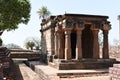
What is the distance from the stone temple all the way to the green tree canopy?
11.6 m

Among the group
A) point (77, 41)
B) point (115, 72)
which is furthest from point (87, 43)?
point (115, 72)

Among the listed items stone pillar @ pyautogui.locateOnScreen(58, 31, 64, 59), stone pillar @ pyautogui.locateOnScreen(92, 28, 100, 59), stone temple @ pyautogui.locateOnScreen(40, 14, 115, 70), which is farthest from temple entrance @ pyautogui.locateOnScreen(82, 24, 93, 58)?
stone pillar @ pyautogui.locateOnScreen(58, 31, 64, 59)

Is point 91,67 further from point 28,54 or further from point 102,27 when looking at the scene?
point 28,54

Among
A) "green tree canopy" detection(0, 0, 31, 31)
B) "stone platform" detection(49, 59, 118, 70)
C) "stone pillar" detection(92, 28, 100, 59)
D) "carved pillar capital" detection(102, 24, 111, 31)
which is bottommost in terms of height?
"stone platform" detection(49, 59, 118, 70)

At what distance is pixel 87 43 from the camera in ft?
66.8

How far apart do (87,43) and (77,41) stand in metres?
3.26

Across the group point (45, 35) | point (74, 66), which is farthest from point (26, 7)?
point (74, 66)

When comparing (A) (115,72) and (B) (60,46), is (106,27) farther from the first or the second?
(A) (115,72)

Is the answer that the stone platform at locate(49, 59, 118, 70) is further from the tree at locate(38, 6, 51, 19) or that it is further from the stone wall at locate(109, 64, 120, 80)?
the tree at locate(38, 6, 51, 19)

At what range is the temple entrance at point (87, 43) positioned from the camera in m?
20.1

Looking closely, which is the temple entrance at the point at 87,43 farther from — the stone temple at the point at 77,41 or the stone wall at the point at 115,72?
the stone wall at the point at 115,72

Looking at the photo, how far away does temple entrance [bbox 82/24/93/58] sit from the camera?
20.1 meters

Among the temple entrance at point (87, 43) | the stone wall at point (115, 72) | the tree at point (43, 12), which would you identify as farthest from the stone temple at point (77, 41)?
the tree at point (43, 12)

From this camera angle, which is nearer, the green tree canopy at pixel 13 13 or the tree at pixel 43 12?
the green tree canopy at pixel 13 13
